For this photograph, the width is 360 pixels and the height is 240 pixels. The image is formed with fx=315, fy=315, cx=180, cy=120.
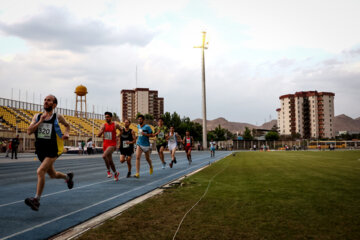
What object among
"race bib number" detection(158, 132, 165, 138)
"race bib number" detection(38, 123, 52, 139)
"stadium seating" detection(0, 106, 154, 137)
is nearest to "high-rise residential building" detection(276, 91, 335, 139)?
"stadium seating" detection(0, 106, 154, 137)

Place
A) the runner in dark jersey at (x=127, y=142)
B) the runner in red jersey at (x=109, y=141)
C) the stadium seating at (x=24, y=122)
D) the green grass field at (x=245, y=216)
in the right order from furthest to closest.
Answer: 1. the stadium seating at (x=24, y=122)
2. the runner in dark jersey at (x=127, y=142)
3. the runner in red jersey at (x=109, y=141)
4. the green grass field at (x=245, y=216)

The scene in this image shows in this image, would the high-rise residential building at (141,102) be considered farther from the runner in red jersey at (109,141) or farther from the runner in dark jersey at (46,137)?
the runner in dark jersey at (46,137)

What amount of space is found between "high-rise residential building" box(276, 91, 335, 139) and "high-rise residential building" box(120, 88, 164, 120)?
7283 cm

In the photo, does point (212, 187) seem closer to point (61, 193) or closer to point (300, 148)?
point (61, 193)

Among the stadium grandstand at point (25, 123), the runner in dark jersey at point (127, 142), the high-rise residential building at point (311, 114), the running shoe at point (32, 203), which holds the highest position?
the high-rise residential building at point (311, 114)

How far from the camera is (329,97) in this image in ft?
480

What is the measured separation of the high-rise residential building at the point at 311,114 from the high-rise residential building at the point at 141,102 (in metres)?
72.8

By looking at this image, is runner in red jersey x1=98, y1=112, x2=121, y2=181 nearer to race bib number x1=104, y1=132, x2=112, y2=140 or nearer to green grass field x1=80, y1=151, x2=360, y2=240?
race bib number x1=104, y1=132, x2=112, y2=140

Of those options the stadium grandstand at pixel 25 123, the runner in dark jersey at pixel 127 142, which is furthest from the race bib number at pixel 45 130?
the stadium grandstand at pixel 25 123

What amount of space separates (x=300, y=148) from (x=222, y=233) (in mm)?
71327

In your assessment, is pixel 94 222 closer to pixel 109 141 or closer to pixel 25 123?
pixel 109 141

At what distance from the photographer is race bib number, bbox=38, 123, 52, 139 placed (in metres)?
5.37

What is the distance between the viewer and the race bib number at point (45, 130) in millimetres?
5371

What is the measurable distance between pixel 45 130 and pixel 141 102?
6845 inches
